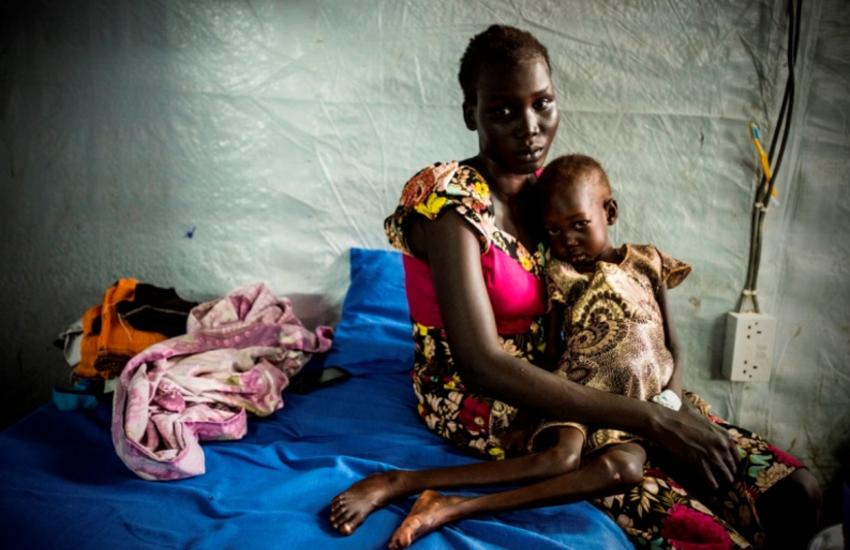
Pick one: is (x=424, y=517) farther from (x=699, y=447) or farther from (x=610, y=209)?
(x=610, y=209)

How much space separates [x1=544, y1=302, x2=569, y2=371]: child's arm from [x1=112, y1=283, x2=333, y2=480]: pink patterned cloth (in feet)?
2.09

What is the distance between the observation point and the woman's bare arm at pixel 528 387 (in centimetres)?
106

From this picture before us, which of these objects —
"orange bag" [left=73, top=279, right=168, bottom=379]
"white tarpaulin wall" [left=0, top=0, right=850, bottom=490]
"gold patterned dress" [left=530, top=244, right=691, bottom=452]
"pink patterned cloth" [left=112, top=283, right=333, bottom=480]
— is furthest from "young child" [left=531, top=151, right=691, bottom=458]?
"orange bag" [left=73, top=279, right=168, bottom=379]

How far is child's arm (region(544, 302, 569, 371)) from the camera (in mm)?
1254

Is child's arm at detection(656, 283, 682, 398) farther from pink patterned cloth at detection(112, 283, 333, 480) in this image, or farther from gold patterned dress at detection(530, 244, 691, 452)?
pink patterned cloth at detection(112, 283, 333, 480)

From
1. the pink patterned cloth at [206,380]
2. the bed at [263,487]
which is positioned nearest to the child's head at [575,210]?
the bed at [263,487]

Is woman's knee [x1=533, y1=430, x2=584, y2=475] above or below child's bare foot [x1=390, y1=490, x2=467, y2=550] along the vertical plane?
above

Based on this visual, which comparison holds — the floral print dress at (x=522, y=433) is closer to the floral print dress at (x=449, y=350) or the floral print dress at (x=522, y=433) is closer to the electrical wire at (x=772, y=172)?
the floral print dress at (x=449, y=350)

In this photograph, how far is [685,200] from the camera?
5.74 ft

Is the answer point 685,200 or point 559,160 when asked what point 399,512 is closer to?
point 559,160

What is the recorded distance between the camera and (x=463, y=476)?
1.02m

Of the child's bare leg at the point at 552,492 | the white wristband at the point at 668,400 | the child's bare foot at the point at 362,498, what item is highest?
the white wristband at the point at 668,400

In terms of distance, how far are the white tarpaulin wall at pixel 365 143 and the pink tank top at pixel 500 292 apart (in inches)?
25.7

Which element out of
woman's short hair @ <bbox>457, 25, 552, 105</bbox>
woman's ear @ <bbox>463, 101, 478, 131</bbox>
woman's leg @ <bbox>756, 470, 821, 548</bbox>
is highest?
woman's short hair @ <bbox>457, 25, 552, 105</bbox>
